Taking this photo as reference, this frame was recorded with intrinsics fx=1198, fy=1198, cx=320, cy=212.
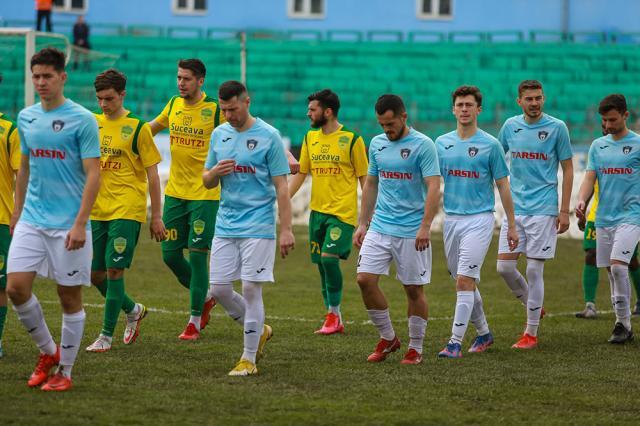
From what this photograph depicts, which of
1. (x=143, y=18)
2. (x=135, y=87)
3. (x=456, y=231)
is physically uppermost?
(x=143, y=18)

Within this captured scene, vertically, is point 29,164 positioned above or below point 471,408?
above

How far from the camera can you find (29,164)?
7.81 metres

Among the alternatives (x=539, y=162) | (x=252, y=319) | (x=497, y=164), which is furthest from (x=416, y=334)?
(x=539, y=162)

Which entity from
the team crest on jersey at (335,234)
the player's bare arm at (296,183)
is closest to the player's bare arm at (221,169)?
the player's bare arm at (296,183)

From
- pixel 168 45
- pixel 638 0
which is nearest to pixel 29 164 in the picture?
pixel 168 45

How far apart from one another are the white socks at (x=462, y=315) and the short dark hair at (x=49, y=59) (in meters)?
3.73

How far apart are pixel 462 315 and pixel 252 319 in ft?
6.08

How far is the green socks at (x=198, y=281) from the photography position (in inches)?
414

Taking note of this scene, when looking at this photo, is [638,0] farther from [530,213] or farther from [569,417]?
[569,417]

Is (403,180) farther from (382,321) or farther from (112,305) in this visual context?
(112,305)

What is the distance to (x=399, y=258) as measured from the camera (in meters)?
9.17

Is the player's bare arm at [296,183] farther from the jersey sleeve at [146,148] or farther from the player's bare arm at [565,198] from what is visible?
the player's bare arm at [565,198]

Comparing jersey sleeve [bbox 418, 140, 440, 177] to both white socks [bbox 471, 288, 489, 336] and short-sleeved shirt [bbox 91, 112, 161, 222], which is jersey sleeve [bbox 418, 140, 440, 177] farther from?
short-sleeved shirt [bbox 91, 112, 161, 222]

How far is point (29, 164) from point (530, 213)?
4517mm
